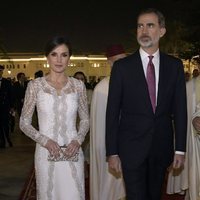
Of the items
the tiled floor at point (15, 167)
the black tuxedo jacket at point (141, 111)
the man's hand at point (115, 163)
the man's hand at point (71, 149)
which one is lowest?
the tiled floor at point (15, 167)

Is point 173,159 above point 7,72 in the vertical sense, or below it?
below

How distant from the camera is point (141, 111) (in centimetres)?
426

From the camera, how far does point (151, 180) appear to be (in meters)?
4.42

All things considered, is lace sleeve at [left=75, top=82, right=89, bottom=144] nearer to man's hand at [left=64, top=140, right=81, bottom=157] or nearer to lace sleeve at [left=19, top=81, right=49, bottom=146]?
man's hand at [left=64, top=140, right=81, bottom=157]

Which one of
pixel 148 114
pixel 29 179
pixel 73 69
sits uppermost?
pixel 73 69

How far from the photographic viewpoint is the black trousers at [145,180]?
14.1 feet

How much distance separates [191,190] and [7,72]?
11138cm

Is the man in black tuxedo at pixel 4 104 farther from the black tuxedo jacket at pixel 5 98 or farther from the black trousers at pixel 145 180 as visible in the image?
the black trousers at pixel 145 180

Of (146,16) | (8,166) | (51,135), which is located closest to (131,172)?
(51,135)

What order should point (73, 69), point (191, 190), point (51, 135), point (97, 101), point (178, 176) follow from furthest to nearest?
1. point (73, 69)
2. point (178, 176)
3. point (97, 101)
4. point (191, 190)
5. point (51, 135)

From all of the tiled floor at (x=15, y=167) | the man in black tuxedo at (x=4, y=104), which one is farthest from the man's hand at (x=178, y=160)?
the man in black tuxedo at (x=4, y=104)

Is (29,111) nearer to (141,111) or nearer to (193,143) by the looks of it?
(141,111)

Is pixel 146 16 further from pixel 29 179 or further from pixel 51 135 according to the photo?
pixel 29 179

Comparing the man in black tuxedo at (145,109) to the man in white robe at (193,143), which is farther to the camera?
the man in white robe at (193,143)
